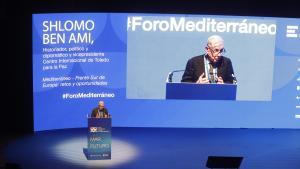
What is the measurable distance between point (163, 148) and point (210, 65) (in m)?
1.86

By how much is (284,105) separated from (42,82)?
463 centimetres

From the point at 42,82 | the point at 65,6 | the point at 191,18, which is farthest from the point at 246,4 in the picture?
the point at 42,82

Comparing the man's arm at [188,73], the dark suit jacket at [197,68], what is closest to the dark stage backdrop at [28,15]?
the dark suit jacket at [197,68]

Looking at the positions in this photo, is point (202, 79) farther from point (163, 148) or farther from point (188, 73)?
point (163, 148)

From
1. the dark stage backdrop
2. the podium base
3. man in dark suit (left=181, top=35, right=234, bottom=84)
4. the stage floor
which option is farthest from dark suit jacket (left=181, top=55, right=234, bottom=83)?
the podium base

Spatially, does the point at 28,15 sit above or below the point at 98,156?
above

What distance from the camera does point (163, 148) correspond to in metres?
10.5

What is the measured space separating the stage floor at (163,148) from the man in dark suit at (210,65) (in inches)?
43.1

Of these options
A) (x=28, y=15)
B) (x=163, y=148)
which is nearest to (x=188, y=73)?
(x=163, y=148)

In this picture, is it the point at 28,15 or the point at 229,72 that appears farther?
the point at 229,72

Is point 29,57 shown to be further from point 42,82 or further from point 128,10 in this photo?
point 128,10

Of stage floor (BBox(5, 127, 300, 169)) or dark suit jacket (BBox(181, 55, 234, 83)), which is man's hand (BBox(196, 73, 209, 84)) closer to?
dark suit jacket (BBox(181, 55, 234, 83))

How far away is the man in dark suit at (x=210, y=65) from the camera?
→ 11.2 m

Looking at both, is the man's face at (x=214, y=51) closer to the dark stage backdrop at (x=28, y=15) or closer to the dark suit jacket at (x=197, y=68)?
the dark suit jacket at (x=197, y=68)
